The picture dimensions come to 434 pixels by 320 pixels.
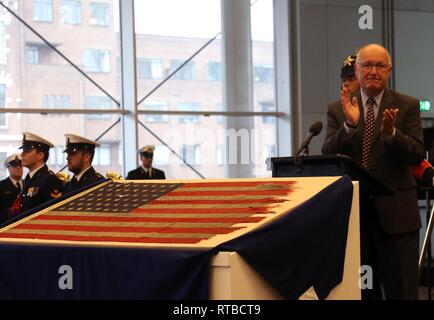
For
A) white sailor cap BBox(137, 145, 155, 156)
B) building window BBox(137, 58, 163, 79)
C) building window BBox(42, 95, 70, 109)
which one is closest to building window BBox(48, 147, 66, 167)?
building window BBox(42, 95, 70, 109)


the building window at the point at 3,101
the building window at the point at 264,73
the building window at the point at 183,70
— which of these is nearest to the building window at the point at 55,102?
the building window at the point at 3,101

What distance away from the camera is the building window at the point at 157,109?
11875 mm

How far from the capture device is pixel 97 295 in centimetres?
235

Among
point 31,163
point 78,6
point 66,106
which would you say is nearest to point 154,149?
point 66,106

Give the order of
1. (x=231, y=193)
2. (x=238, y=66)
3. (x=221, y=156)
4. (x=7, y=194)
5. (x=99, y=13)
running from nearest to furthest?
(x=231, y=193), (x=7, y=194), (x=99, y=13), (x=221, y=156), (x=238, y=66)

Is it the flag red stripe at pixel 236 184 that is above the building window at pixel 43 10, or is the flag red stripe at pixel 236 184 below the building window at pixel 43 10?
below

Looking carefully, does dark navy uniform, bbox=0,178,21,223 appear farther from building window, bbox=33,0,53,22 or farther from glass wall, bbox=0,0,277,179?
building window, bbox=33,0,53,22

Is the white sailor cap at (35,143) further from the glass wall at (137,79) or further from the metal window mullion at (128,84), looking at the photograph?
the metal window mullion at (128,84)

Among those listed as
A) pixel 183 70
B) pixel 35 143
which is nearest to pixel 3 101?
pixel 183 70

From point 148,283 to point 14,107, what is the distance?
9.17 meters

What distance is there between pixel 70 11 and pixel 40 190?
5.97 metres

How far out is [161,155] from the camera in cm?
1209

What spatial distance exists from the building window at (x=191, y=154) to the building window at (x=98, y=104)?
1.30 meters

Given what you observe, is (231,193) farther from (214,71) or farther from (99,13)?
(214,71)
